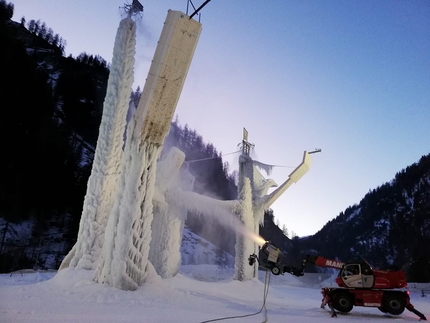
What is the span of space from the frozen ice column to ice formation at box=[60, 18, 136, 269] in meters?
1.80

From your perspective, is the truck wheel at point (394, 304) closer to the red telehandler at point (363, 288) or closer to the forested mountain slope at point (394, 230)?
the red telehandler at point (363, 288)

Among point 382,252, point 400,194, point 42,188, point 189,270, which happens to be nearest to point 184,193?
point 189,270

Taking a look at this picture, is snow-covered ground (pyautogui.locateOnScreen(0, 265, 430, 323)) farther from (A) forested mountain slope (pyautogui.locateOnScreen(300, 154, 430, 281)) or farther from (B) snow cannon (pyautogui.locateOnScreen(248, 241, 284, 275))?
(A) forested mountain slope (pyautogui.locateOnScreen(300, 154, 430, 281))

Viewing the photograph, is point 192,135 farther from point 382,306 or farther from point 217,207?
point 382,306

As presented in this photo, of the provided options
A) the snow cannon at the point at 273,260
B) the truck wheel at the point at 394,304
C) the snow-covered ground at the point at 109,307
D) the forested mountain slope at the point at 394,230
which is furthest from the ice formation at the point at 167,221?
the forested mountain slope at the point at 394,230

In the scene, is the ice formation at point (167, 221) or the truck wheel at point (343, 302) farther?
the ice formation at point (167, 221)

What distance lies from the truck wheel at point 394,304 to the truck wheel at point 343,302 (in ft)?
2.17

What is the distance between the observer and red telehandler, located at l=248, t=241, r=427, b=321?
6.09 metres

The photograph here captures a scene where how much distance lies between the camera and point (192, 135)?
84.8m

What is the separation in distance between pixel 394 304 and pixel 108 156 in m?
8.30

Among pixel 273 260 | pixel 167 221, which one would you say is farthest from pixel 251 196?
pixel 273 260

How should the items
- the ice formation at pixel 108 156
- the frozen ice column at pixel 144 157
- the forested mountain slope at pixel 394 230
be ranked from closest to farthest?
the frozen ice column at pixel 144 157
the ice formation at pixel 108 156
the forested mountain slope at pixel 394 230

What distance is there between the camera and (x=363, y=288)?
629 centimetres

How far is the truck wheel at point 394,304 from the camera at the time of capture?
236 inches
